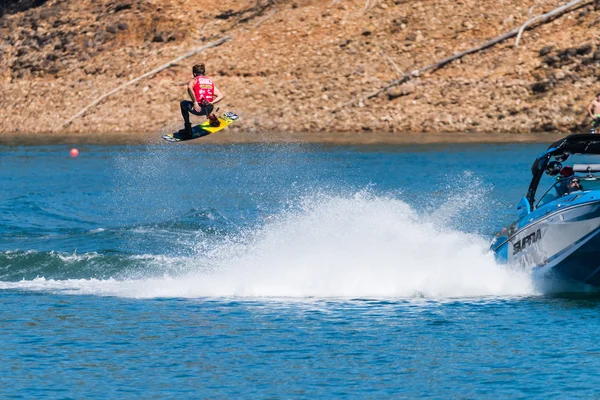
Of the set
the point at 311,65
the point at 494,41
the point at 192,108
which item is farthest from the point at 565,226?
the point at 311,65

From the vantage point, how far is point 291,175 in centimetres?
3403

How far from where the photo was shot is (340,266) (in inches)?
683

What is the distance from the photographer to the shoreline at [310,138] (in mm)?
39438

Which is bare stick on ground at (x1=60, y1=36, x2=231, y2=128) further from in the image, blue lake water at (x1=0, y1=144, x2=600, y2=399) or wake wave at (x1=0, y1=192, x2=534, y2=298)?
wake wave at (x1=0, y1=192, x2=534, y2=298)

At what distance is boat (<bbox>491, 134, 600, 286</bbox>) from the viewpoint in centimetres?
1423

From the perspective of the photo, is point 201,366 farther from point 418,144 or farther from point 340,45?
point 340,45

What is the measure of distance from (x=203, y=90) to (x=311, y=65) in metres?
24.6

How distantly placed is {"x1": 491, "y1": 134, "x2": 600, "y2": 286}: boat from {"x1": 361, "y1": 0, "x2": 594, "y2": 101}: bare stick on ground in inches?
1103

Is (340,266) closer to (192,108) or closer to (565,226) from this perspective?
(565,226)

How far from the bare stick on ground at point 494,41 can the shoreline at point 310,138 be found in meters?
2.70

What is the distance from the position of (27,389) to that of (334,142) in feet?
96.8

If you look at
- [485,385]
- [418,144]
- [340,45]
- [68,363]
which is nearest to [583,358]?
[485,385]

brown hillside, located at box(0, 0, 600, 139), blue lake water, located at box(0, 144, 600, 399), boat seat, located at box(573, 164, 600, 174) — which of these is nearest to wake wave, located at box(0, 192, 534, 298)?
blue lake water, located at box(0, 144, 600, 399)

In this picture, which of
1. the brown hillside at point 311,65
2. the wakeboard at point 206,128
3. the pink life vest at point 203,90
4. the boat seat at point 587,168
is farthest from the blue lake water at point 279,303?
the brown hillside at point 311,65
